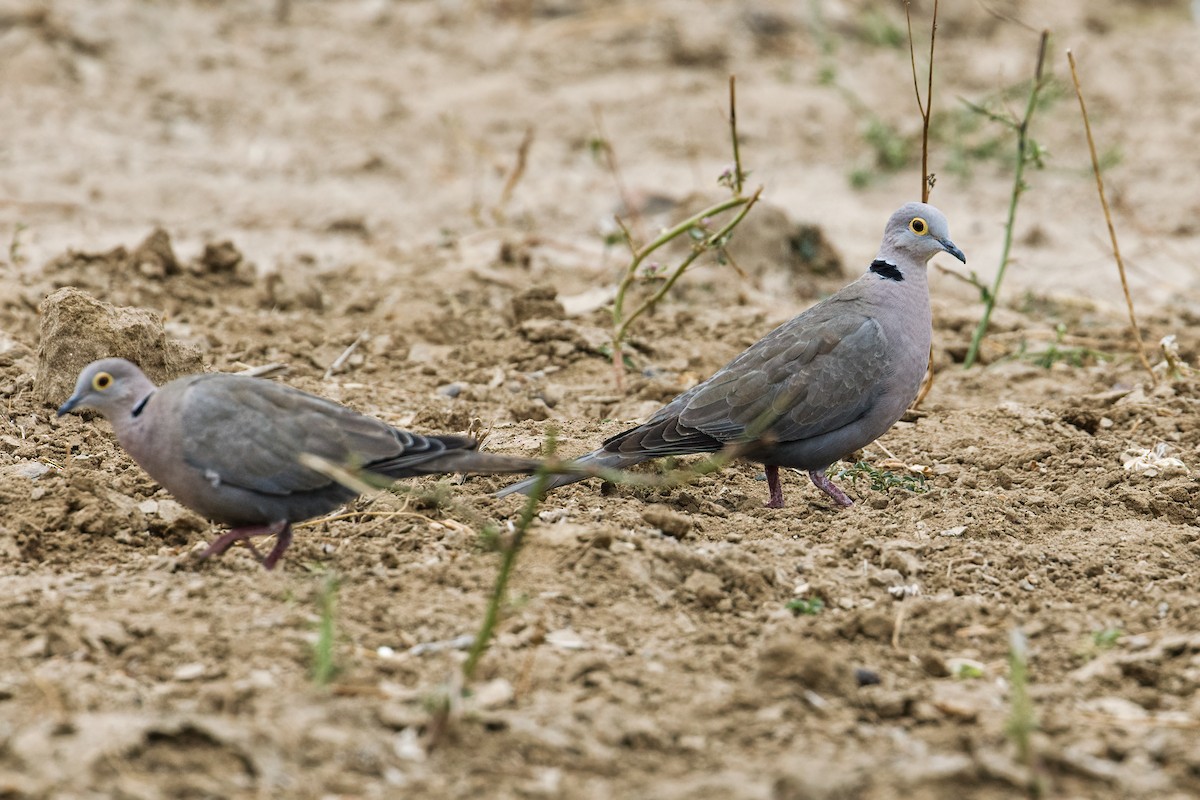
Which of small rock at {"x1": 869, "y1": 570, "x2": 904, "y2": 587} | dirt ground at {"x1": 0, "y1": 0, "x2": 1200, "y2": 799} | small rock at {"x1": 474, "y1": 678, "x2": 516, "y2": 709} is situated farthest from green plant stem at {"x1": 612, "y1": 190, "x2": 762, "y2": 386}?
small rock at {"x1": 474, "y1": 678, "x2": 516, "y2": 709}

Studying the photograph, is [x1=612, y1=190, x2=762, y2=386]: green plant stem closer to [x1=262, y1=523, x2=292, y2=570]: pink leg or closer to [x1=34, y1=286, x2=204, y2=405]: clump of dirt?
[x1=34, y1=286, x2=204, y2=405]: clump of dirt

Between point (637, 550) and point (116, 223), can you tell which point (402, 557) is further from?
point (116, 223)

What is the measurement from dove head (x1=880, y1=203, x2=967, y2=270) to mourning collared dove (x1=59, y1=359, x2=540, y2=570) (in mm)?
2085

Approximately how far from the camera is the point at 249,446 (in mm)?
4469

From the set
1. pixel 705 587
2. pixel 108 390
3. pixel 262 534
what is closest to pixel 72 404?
pixel 108 390

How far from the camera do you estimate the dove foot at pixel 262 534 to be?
4.51 metres

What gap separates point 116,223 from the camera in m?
9.09

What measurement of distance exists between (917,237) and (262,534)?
9.23 feet

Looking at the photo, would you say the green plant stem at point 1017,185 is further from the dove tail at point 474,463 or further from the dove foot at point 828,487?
the dove tail at point 474,463

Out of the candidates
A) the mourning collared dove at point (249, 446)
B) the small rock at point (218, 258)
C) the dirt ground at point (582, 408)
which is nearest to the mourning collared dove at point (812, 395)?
the dirt ground at point (582, 408)

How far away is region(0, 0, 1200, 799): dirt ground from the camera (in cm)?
338

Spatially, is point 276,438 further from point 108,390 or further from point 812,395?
point 812,395

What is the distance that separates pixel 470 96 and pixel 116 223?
355 cm

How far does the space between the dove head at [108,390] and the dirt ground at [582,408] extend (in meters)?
0.36
